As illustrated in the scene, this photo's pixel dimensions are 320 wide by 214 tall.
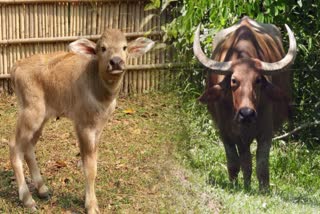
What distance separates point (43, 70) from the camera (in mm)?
4945

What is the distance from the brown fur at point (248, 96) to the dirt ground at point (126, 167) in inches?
13.1

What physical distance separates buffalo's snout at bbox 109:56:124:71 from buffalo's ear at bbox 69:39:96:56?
0.26m

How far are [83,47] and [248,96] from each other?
141 centimetres

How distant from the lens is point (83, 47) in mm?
4551

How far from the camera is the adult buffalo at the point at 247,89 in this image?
3611 millimetres

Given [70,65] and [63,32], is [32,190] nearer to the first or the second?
[70,65]

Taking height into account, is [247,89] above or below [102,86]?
above

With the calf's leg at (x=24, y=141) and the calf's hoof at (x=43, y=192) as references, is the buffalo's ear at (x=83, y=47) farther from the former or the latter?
the calf's hoof at (x=43, y=192)

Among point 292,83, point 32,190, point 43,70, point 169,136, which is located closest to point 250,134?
point 292,83

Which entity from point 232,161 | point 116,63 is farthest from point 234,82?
point 116,63

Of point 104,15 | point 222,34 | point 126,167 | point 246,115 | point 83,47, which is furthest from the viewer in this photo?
point 104,15

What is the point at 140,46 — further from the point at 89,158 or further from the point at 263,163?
the point at 263,163

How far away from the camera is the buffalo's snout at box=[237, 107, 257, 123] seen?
356 centimetres

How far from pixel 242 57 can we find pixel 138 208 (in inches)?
66.0
